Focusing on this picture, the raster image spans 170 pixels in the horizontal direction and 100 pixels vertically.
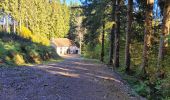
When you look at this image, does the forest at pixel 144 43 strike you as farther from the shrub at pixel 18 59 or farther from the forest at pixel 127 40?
the shrub at pixel 18 59

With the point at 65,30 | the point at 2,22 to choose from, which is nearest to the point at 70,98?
the point at 2,22

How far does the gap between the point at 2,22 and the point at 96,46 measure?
24739 millimetres

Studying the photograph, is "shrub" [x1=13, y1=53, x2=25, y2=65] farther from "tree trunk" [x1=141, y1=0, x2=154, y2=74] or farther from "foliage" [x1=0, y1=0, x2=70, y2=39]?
"foliage" [x1=0, y1=0, x2=70, y2=39]

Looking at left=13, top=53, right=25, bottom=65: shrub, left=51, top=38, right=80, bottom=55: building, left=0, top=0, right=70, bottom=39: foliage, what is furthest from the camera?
left=51, top=38, right=80, bottom=55: building

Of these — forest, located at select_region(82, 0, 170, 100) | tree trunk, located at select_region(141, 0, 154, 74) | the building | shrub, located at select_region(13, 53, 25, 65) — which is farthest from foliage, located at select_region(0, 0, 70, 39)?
tree trunk, located at select_region(141, 0, 154, 74)

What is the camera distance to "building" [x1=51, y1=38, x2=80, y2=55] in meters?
108

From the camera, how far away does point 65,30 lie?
122m

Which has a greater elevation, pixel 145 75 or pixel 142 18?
pixel 142 18

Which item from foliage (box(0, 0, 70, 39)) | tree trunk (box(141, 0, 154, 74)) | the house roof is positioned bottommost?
tree trunk (box(141, 0, 154, 74))

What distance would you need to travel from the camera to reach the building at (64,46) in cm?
10819

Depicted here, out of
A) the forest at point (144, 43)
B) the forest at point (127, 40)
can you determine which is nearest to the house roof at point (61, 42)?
the forest at point (127, 40)

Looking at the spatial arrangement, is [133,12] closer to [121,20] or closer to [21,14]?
[121,20]

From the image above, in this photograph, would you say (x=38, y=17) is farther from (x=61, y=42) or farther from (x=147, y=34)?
(x=147, y=34)

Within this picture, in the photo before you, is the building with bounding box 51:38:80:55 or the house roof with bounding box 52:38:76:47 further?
the building with bounding box 51:38:80:55
